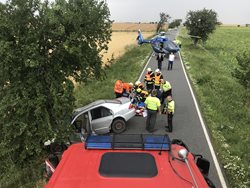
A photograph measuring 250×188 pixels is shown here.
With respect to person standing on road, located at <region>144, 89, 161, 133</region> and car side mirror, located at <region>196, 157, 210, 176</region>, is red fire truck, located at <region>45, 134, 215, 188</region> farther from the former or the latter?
person standing on road, located at <region>144, 89, 161, 133</region>

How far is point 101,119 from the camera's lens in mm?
13781

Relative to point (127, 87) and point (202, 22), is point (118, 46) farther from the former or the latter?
point (127, 87)

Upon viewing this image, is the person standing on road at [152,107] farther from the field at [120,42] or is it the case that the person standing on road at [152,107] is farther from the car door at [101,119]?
the field at [120,42]

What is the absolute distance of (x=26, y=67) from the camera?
11.0 meters

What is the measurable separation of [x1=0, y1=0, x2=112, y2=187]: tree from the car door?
6.58 ft

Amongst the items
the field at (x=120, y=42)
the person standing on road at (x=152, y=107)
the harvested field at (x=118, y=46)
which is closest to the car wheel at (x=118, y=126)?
the person standing on road at (x=152, y=107)

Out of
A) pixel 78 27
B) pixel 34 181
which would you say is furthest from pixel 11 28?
pixel 34 181

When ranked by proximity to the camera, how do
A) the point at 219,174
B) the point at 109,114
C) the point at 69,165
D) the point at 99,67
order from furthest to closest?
1. the point at 109,114
2. the point at 99,67
3. the point at 219,174
4. the point at 69,165

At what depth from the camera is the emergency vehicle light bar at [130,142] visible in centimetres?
547

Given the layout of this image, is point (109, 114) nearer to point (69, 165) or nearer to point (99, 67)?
point (99, 67)

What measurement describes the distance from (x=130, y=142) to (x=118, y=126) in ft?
28.0

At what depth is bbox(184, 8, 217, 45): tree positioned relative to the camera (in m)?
45.4

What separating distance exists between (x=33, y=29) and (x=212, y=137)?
25.7ft

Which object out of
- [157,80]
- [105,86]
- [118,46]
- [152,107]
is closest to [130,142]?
[152,107]
